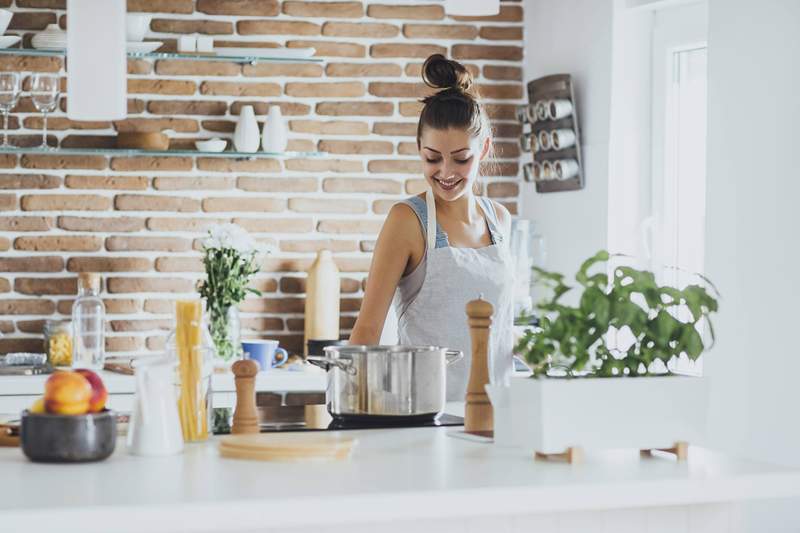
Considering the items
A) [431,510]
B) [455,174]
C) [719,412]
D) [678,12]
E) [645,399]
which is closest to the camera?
[431,510]

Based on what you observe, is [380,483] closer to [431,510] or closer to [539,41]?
[431,510]

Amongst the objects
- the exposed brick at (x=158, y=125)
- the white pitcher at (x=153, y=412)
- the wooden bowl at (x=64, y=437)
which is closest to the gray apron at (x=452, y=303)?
the white pitcher at (x=153, y=412)

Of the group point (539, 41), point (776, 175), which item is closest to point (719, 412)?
point (776, 175)

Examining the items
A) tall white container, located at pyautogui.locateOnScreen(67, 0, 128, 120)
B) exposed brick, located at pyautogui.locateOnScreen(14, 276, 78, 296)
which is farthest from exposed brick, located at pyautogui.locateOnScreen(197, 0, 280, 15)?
tall white container, located at pyautogui.locateOnScreen(67, 0, 128, 120)

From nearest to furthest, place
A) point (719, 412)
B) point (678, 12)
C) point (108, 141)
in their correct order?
point (719, 412)
point (678, 12)
point (108, 141)

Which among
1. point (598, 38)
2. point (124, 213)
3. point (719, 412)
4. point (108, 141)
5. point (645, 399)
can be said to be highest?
point (598, 38)

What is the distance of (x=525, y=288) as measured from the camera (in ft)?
14.6

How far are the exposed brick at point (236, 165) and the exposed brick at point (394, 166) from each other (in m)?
0.40

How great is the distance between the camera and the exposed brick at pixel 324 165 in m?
4.55

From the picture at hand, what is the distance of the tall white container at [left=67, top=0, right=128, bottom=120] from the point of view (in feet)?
7.23

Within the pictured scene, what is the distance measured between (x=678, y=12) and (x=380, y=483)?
9.37 feet

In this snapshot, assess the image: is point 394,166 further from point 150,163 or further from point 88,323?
point 88,323

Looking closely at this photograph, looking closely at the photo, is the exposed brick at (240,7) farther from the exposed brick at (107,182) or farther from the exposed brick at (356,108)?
the exposed brick at (107,182)

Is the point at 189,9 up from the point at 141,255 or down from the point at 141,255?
up
